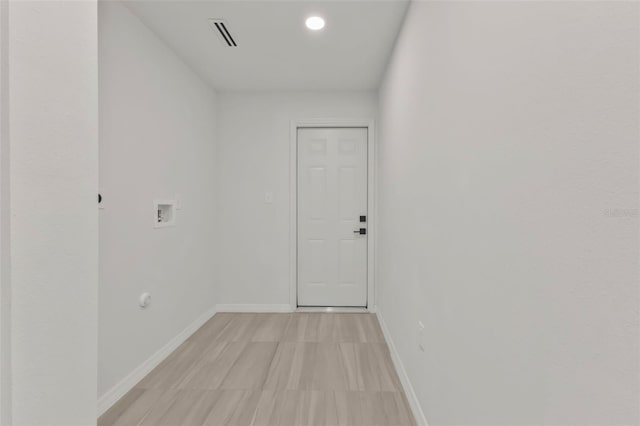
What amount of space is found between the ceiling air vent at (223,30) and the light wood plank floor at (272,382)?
246cm

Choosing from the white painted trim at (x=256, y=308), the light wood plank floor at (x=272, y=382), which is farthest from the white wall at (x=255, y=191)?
the light wood plank floor at (x=272, y=382)

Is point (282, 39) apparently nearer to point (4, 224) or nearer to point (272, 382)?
point (4, 224)

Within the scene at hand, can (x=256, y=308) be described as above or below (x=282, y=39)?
below

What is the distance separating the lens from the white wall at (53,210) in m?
0.83

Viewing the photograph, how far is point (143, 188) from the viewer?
7.89 feet

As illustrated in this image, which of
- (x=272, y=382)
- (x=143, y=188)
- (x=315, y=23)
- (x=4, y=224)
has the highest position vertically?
(x=315, y=23)

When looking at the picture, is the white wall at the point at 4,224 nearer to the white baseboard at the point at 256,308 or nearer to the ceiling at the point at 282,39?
the ceiling at the point at 282,39

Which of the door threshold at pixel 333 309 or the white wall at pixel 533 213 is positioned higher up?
the white wall at pixel 533 213

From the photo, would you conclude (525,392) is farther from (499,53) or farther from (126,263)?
(126,263)

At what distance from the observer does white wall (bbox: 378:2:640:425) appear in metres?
0.56

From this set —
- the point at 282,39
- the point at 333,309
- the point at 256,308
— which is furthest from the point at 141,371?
the point at 282,39

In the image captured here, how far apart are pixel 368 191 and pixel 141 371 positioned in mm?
2652

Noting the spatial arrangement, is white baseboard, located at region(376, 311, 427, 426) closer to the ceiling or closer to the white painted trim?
the white painted trim

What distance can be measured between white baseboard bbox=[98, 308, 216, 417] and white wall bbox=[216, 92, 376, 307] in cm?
73
